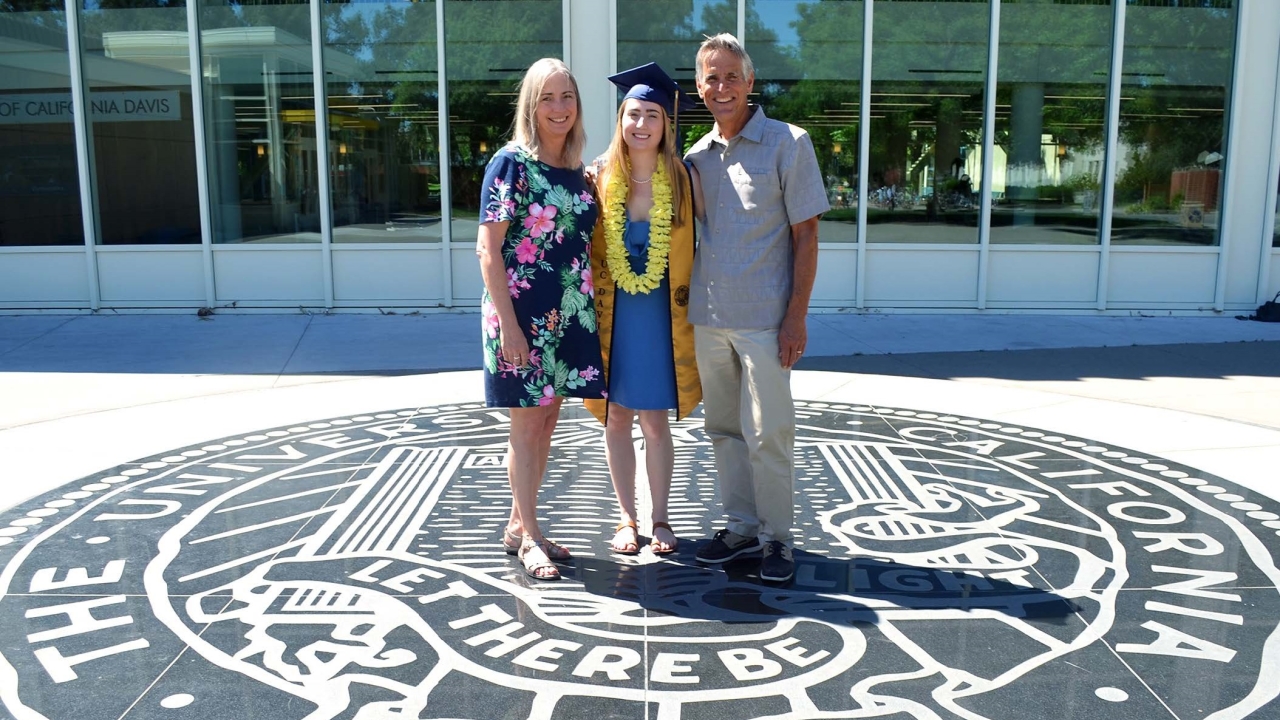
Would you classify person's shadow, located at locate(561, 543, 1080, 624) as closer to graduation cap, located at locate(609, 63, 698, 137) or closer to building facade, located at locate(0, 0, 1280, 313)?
graduation cap, located at locate(609, 63, 698, 137)

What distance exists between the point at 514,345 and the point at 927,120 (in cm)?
817

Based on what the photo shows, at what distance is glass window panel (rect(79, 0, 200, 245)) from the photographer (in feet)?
34.5

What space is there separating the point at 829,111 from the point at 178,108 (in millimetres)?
6620

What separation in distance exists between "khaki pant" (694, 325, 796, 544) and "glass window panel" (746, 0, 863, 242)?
709 centimetres

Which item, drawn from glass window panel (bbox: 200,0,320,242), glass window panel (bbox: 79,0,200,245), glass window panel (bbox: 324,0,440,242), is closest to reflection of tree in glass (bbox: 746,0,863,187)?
glass window panel (bbox: 324,0,440,242)

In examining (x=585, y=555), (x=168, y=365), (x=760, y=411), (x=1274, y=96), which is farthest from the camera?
(x=1274, y=96)

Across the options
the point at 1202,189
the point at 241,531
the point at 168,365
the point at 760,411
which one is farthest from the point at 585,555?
the point at 1202,189

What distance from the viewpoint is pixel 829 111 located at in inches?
416

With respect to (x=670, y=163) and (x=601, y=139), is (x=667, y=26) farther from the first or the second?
(x=670, y=163)

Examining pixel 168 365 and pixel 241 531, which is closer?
pixel 241 531

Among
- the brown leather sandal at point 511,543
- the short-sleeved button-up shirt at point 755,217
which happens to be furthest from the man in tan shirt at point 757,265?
the brown leather sandal at point 511,543

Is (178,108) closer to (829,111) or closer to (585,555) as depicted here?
(829,111)

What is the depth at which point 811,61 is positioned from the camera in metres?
10.5

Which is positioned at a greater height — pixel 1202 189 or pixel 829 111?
pixel 829 111
